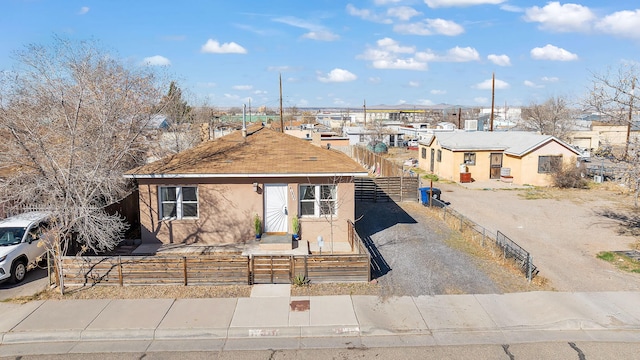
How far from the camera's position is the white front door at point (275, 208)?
15406mm

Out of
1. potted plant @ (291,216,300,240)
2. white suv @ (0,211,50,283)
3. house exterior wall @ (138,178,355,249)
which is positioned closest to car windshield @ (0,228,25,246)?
white suv @ (0,211,50,283)

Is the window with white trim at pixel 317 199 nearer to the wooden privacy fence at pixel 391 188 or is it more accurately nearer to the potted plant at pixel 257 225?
the potted plant at pixel 257 225

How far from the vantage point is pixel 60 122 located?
14141mm

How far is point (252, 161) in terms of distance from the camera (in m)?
15.8

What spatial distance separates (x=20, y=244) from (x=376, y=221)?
42.1 feet

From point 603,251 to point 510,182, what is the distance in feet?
54.3

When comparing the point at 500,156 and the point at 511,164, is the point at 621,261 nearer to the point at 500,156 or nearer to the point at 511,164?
the point at 511,164

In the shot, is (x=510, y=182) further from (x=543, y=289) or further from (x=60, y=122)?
(x=60, y=122)

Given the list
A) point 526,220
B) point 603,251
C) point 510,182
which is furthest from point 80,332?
point 510,182

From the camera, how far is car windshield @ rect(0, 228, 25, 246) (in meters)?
12.6

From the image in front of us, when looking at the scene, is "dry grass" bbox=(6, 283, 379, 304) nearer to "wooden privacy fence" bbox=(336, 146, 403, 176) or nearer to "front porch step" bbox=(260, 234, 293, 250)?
"front porch step" bbox=(260, 234, 293, 250)

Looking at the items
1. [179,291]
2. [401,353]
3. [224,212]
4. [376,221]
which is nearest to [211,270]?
[179,291]

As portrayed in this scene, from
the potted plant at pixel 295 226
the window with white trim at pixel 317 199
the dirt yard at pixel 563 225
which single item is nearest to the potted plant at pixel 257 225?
the potted plant at pixel 295 226

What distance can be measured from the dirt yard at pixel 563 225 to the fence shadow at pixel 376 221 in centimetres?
347
